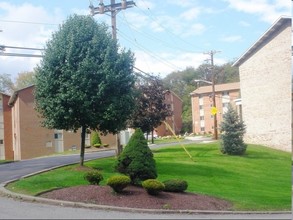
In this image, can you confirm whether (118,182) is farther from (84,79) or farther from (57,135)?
(57,135)

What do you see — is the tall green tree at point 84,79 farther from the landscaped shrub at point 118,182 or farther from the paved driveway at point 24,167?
the landscaped shrub at point 118,182

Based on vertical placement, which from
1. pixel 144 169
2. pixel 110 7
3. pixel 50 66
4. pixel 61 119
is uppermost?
pixel 110 7

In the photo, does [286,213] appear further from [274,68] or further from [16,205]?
[274,68]

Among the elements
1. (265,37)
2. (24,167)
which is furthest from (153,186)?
(265,37)

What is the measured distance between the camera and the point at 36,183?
54.8ft

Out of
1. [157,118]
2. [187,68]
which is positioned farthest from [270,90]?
[187,68]

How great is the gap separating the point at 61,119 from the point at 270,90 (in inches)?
875

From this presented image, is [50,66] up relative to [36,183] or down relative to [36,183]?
up

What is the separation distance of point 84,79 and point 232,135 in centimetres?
1465

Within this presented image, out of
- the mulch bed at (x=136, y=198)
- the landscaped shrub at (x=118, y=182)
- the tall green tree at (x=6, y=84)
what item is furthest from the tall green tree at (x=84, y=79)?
the tall green tree at (x=6, y=84)

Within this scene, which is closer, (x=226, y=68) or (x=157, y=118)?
(x=157, y=118)

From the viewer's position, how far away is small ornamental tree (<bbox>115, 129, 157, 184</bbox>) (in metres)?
15.4

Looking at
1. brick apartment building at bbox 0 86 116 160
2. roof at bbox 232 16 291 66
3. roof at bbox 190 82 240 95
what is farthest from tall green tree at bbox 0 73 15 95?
roof at bbox 232 16 291 66

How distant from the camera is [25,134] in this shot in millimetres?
48906
